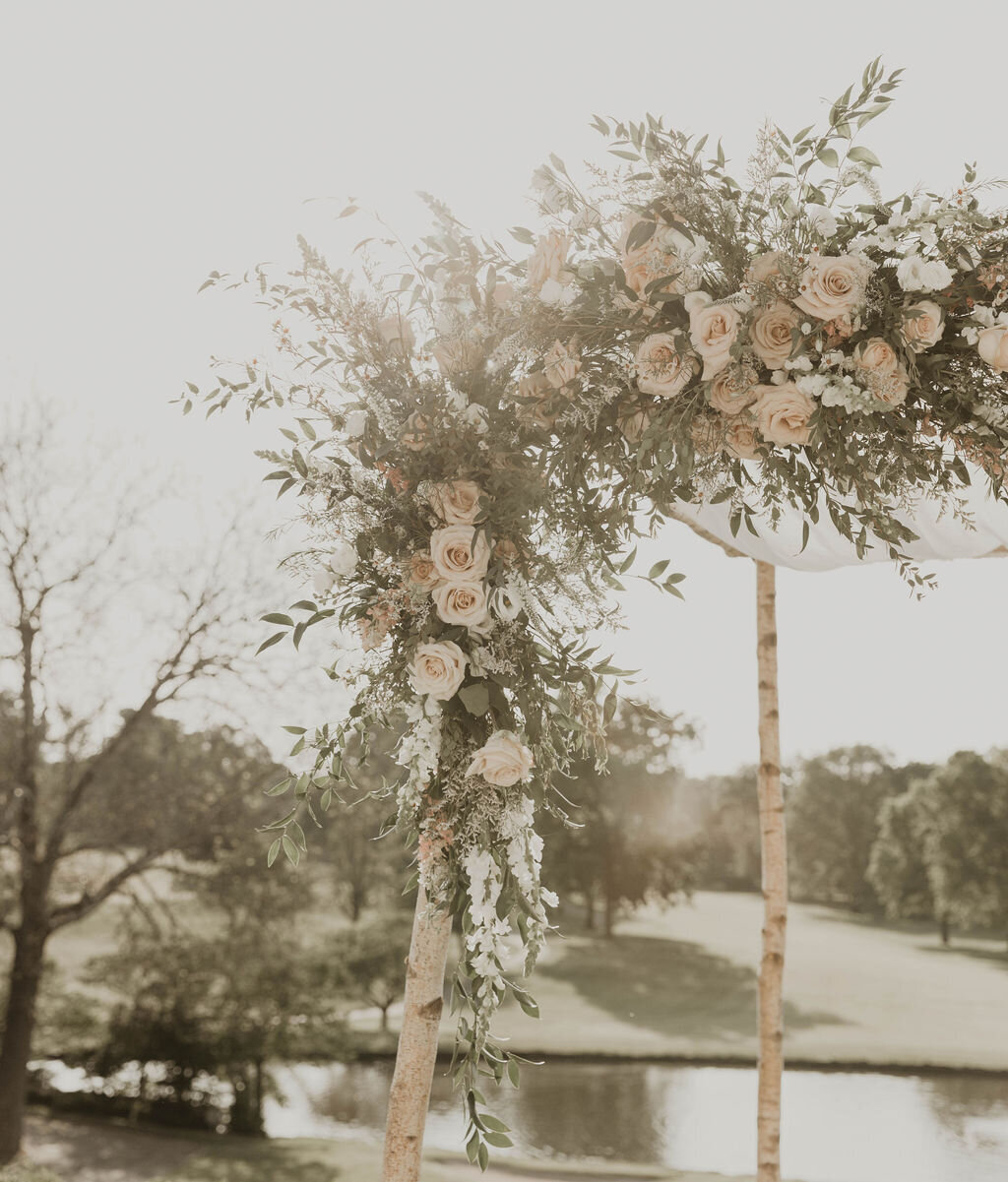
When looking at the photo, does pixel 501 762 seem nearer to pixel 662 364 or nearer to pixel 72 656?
pixel 662 364

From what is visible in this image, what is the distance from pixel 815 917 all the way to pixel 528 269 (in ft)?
81.8

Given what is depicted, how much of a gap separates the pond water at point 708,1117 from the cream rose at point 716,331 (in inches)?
383

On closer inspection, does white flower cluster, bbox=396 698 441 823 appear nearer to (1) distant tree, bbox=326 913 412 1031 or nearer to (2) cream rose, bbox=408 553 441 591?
(2) cream rose, bbox=408 553 441 591

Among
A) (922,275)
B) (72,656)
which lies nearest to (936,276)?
(922,275)

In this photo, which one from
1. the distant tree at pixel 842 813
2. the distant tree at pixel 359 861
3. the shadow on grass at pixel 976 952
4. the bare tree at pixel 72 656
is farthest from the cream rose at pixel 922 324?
the distant tree at pixel 842 813

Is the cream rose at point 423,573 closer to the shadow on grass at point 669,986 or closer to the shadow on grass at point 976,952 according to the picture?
the shadow on grass at point 669,986

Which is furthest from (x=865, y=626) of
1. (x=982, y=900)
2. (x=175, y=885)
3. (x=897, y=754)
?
(x=175, y=885)

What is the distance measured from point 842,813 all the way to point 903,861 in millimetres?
3661

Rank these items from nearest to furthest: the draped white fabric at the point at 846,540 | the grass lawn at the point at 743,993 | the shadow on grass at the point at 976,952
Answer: the draped white fabric at the point at 846,540, the grass lawn at the point at 743,993, the shadow on grass at the point at 976,952

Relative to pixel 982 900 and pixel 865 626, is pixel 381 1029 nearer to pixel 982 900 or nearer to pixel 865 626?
pixel 982 900

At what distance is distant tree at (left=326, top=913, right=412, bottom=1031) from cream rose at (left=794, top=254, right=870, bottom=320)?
12.2 m

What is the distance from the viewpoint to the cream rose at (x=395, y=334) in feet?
7.06

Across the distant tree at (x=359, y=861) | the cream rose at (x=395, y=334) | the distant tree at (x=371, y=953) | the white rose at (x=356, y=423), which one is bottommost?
the distant tree at (x=371, y=953)

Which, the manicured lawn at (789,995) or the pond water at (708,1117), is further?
the manicured lawn at (789,995)
